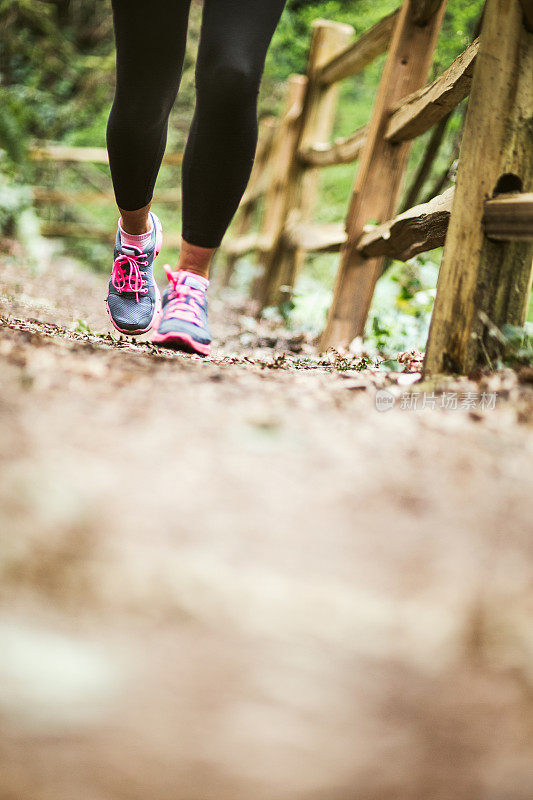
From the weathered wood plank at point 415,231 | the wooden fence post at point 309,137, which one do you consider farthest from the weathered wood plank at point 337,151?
the weathered wood plank at point 415,231

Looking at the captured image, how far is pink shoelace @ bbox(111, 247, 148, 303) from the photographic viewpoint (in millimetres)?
1752

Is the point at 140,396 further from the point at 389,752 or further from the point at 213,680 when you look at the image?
the point at 389,752

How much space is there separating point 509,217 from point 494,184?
→ 125 millimetres

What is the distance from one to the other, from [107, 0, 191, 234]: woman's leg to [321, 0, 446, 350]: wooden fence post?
900 mm

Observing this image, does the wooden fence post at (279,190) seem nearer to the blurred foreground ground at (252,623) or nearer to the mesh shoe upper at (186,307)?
the mesh shoe upper at (186,307)

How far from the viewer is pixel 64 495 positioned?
26.1 inches

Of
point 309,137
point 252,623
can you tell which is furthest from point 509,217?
point 309,137

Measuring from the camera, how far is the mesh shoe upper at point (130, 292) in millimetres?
1738

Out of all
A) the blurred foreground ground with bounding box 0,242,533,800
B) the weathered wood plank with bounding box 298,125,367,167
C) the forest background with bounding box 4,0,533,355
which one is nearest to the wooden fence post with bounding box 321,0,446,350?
the forest background with bounding box 4,0,533,355

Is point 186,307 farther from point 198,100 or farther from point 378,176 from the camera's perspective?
point 378,176

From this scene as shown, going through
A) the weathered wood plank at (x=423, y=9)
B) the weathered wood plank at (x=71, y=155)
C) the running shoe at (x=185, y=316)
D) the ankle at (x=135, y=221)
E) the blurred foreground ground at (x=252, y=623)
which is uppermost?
the weathered wood plank at (x=71, y=155)

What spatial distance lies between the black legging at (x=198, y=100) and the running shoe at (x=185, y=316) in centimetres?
13

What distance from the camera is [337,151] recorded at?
3.09 meters

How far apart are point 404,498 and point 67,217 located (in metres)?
8.57
